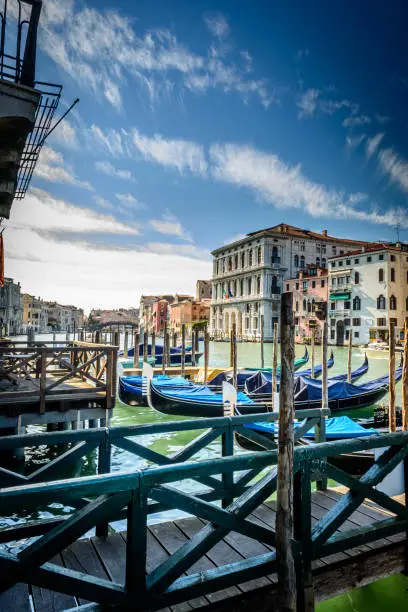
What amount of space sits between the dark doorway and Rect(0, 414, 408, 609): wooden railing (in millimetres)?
38529

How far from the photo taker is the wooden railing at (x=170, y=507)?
5.10 ft

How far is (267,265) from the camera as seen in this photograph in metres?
48.0

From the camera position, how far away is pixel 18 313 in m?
61.8

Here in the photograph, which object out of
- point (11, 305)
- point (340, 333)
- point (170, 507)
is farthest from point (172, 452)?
point (11, 305)

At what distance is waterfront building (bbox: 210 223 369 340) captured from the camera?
48.4 metres

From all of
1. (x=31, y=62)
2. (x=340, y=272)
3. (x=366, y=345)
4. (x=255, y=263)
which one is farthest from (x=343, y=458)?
(x=255, y=263)

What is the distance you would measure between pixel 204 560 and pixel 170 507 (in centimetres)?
53

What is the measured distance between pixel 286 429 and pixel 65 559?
1532 millimetres

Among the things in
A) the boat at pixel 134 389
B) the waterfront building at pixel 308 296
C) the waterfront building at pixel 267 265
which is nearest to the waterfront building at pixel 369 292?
the waterfront building at pixel 308 296

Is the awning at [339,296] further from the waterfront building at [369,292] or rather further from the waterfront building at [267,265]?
the waterfront building at [267,265]

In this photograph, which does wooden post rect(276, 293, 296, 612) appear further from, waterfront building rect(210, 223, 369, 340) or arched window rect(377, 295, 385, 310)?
waterfront building rect(210, 223, 369, 340)

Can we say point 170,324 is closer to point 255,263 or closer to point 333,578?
point 255,263

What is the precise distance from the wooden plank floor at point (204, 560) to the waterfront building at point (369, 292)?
33.5 meters

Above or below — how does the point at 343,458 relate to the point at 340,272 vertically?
below
